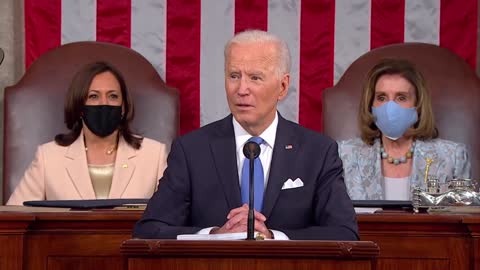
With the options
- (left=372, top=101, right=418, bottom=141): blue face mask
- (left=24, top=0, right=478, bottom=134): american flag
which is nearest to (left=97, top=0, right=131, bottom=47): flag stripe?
(left=24, top=0, right=478, bottom=134): american flag

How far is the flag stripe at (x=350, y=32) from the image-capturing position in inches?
252

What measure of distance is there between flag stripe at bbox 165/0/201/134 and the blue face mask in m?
1.35

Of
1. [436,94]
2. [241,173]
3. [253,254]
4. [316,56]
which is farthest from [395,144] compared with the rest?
[253,254]

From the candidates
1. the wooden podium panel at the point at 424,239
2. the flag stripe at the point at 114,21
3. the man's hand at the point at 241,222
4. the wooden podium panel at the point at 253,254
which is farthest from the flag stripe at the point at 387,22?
the wooden podium panel at the point at 253,254

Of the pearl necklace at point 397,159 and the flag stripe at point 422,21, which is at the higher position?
the flag stripe at point 422,21

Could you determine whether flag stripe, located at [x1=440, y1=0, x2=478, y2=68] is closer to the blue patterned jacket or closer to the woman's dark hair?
the blue patterned jacket

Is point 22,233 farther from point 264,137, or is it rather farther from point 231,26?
point 231,26

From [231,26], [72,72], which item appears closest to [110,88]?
[72,72]

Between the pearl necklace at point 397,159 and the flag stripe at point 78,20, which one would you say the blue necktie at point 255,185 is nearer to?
the pearl necklace at point 397,159

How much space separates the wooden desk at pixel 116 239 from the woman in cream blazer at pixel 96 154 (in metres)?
1.07

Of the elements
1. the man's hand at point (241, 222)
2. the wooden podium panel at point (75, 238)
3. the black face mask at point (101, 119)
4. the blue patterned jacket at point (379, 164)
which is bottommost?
the wooden podium panel at point (75, 238)

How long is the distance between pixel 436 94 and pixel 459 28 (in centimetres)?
60

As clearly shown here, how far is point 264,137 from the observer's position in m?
3.77

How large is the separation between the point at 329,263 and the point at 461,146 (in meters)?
2.71
